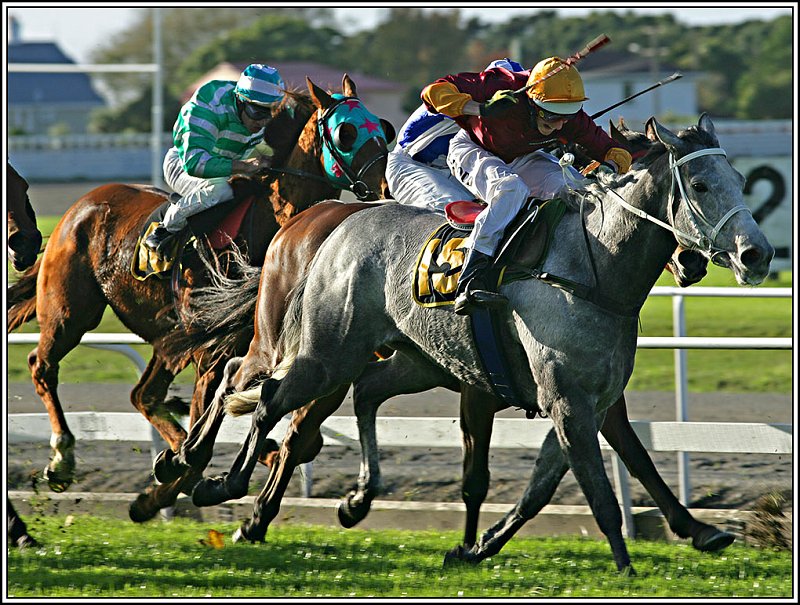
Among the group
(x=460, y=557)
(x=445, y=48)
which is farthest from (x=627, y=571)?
(x=445, y=48)

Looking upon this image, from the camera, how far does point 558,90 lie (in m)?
4.38

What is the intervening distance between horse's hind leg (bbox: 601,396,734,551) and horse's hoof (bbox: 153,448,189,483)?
1.88m

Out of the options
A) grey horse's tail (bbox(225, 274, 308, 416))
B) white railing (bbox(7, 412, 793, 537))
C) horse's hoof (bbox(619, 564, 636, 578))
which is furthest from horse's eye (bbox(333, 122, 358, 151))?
horse's hoof (bbox(619, 564, 636, 578))

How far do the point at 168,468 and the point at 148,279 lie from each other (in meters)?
1.19

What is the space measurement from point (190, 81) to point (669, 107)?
23.8 metres

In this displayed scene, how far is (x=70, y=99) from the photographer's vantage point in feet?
210

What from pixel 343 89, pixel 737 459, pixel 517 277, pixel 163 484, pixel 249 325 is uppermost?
pixel 343 89

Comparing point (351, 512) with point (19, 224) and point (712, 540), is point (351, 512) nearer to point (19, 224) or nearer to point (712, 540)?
point (712, 540)

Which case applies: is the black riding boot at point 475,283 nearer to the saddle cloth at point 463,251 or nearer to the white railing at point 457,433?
the saddle cloth at point 463,251

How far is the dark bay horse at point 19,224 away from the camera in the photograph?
5.68 m

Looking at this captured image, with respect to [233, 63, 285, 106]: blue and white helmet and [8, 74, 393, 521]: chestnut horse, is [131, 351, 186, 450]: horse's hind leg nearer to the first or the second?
[8, 74, 393, 521]: chestnut horse

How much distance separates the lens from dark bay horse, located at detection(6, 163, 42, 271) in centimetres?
568

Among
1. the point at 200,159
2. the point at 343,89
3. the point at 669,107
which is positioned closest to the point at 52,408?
the point at 200,159

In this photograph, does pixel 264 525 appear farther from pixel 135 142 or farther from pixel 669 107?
pixel 669 107
